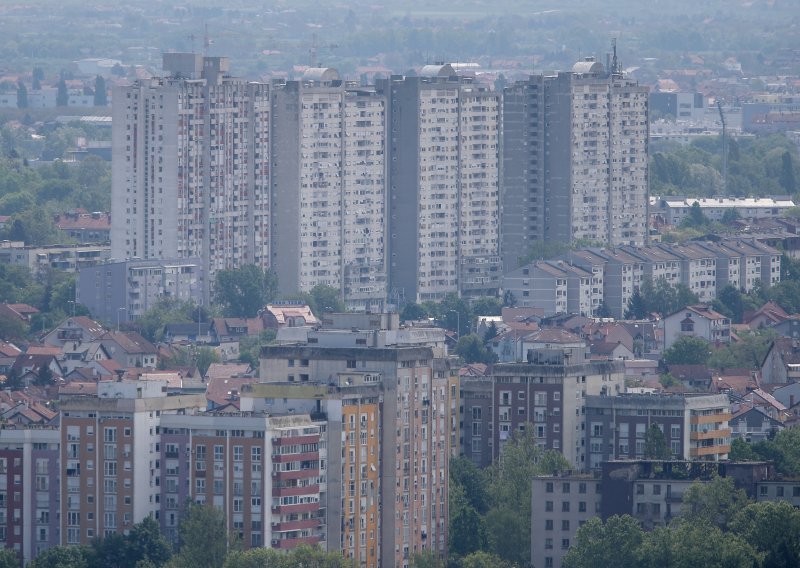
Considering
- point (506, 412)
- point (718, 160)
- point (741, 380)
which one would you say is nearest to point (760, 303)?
point (741, 380)

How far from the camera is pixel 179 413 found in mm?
61969

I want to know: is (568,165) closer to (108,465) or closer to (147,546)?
(108,465)

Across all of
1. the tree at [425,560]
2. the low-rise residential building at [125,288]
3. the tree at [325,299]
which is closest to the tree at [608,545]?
the tree at [425,560]

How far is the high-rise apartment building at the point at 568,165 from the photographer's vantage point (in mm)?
115625

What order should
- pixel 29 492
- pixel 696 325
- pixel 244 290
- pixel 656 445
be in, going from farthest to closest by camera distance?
pixel 244 290, pixel 696 325, pixel 656 445, pixel 29 492

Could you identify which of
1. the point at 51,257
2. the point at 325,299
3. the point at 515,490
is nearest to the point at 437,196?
the point at 325,299

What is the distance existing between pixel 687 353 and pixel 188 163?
20833 millimetres

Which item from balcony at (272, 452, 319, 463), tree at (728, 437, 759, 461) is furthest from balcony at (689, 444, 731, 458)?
balcony at (272, 452, 319, 463)

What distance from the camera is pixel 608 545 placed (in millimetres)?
58812

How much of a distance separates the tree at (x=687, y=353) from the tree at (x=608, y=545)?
2987 cm

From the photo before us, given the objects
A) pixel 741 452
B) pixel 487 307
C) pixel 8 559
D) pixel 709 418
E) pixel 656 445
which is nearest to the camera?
pixel 8 559

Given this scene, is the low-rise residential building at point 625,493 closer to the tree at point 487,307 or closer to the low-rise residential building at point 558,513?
the low-rise residential building at point 558,513

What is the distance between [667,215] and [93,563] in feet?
248

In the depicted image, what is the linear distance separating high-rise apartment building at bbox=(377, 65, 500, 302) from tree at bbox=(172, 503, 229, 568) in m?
52.4
